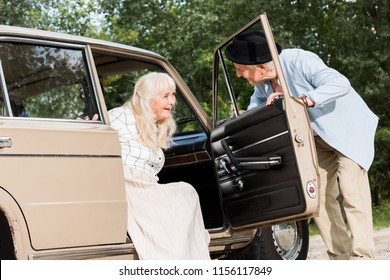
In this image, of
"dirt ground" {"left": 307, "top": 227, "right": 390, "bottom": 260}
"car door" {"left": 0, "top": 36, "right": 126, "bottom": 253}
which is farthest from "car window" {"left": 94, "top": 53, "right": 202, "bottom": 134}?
"dirt ground" {"left": 307, "top": 227, "right": 390, "bottom": 260}

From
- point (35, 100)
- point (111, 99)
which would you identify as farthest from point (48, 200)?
point (111, 99)

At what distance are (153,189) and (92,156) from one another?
623 mm

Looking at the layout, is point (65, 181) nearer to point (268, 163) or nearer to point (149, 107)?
point (149, 107)

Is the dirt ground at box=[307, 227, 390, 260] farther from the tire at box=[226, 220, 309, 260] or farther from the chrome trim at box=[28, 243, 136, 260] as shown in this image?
the chrome trim at box=[28, 243, 136, 260]

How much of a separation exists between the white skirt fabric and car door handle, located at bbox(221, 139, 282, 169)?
0.39 m

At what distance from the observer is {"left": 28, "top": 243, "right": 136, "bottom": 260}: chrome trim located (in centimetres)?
396

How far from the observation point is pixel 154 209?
15.3 ft

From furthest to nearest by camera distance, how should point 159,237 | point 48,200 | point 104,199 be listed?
1. point 159,237
2. point 104,199
3. point 48,200

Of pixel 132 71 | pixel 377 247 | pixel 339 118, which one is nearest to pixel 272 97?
pixel 339 118

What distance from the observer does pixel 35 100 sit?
4418 millimetres

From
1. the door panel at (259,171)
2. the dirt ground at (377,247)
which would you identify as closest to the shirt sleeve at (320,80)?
the door panel at (259,171)

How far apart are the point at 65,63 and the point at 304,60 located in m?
1.69

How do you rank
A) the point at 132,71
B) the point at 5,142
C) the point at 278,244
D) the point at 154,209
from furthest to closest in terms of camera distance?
1. the point at 278,244
2. the point at 132,71
3. the point at 154,209
4. the point at 5,142
